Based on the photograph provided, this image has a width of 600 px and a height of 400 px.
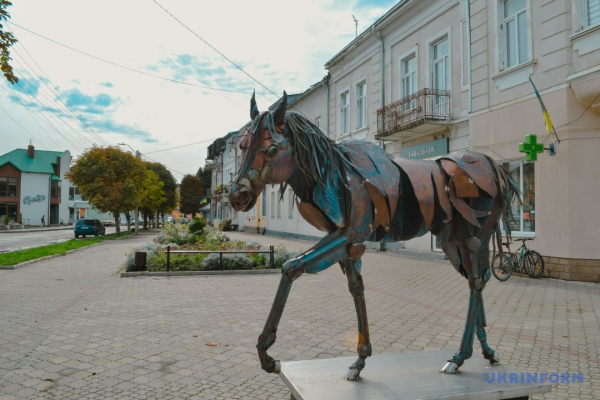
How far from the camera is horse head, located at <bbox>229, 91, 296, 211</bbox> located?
8.25 feet

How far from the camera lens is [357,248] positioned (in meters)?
2.76

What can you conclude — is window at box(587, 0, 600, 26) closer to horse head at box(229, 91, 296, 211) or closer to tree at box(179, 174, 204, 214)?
horse head at box(229, 91, 296, 211)

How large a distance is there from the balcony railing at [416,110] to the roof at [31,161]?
55785 mm

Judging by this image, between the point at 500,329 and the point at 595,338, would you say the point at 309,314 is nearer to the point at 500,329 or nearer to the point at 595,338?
the point at 500,329

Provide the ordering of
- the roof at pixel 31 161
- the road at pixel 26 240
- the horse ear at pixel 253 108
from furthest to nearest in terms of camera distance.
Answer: the roof at pixel 31 161 < the road at pixel 26 240 < the horse ear at pixel 253 108

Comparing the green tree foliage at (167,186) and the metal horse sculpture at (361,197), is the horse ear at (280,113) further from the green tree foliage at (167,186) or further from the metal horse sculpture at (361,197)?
the green tree foliage at (167,186)

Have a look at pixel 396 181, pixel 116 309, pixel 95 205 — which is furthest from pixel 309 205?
pixel 95 205

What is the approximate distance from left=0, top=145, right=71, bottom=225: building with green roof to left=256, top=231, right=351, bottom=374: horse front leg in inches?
2414

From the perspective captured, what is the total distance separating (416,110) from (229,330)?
1144cm

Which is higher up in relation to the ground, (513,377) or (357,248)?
(357,248)

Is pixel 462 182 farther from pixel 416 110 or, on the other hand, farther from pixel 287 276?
pixel 416 110

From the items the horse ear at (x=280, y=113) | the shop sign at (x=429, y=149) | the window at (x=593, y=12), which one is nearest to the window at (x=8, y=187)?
the shop sign at (x=429, y=149)

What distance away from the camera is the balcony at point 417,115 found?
1464 centimetres

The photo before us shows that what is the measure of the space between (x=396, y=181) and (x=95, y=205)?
1319 inches
